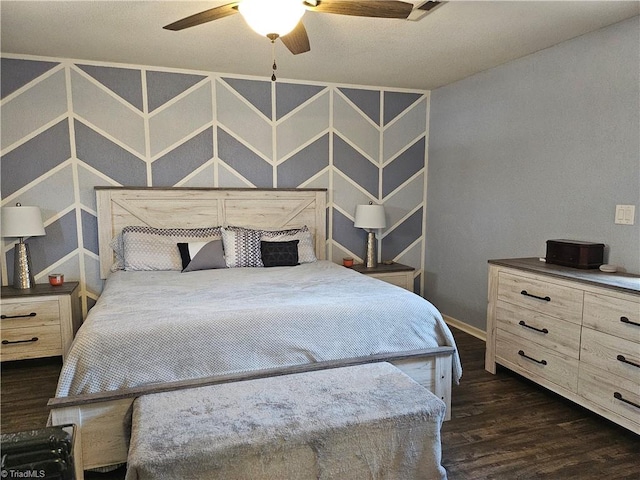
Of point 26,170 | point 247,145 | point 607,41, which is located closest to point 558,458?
point 607,41

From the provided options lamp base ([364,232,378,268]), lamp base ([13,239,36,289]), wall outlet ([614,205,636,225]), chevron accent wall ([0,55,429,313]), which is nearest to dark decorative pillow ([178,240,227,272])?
chevron accent wall ([0,55,429,313])

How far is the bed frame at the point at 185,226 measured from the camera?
197cm

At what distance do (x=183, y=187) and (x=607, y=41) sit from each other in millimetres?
3337

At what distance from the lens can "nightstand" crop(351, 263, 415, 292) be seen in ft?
13.7

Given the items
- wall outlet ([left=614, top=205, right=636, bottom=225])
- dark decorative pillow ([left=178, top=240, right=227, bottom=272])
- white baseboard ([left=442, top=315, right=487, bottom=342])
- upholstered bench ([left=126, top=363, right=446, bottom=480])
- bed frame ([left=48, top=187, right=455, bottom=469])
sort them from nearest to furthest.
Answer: upholstered bench ([left=126, top=363, right=446, bottom=480]), bed frame ([left=48, top=187, right=455, bottom=469]), wall outlet ([left=614, top=205, right=636, bottom=225]), dark decorative pillow ([left=178, top=240, right=227, bottom=272]), white baseboard ([left=442, top=315, right=487, bottom=342])

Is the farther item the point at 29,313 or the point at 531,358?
the point at 29,313

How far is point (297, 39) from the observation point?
2.34 m

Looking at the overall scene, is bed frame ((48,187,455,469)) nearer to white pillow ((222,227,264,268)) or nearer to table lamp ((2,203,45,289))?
white pillow ((222,227,264,268))

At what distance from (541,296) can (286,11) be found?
7.29 ft

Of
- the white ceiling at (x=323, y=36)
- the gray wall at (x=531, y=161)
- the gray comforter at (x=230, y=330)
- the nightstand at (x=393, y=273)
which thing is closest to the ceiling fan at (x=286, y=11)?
the white ceiling at (x=323, y=36)

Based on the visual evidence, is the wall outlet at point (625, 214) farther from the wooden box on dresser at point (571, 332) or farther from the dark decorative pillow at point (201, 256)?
the dark decorative pillow at point (201, 256)

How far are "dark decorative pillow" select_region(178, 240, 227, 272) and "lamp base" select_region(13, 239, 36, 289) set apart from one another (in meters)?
1.13

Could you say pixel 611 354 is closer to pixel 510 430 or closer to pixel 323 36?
pixel 510 430

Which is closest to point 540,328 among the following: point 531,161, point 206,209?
point 531,161
